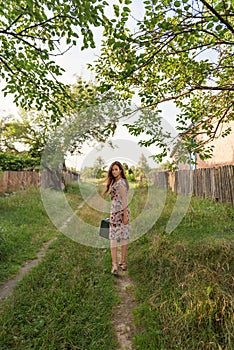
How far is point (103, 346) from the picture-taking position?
2908 mm

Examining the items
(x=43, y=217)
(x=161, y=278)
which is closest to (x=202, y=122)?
(x=161, y=278)

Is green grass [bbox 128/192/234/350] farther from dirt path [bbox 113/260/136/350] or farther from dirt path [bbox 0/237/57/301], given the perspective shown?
dirt path [bbox 0/237/57/301]

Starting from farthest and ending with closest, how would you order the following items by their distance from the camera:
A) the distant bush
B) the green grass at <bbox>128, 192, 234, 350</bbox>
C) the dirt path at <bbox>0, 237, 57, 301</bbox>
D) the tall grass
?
1. the distant bush
2. the tall grass
3. the dirt path at <bbox>0, 237, 57, 301</bbox>
4. the green grass at <bbox>128, 192, 234, 350</bbox>

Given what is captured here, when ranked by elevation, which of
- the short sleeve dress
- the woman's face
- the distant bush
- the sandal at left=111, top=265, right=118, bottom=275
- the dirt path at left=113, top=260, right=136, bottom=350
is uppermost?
the distant bush

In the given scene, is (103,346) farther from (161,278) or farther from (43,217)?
(43,217)

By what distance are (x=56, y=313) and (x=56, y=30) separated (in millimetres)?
4241

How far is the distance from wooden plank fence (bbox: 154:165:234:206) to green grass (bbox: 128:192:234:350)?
3976 mm

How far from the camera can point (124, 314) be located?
3652mm

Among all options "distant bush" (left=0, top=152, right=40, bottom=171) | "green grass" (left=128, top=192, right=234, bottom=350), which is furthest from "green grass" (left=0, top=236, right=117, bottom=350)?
"distant bush" (left=0, top=152, right=40, bottom=171)

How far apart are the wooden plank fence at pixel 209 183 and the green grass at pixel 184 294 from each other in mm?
3976

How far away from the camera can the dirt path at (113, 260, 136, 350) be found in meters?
3.08

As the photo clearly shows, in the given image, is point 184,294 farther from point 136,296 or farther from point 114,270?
point 114,270

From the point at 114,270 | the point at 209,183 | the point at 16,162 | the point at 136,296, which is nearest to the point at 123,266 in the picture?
the point at 114,270

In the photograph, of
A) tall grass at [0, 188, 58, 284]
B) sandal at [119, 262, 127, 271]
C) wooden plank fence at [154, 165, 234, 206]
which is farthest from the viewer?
wooden plank fence at [154, 165, 234, 206]
